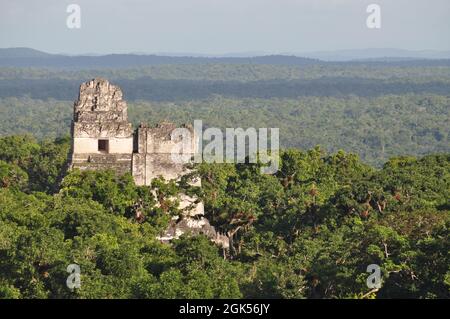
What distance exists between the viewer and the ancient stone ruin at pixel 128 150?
40656mm

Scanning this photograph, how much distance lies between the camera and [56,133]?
14038 cm

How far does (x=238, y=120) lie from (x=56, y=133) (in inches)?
1197

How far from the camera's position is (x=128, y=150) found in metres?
41.1

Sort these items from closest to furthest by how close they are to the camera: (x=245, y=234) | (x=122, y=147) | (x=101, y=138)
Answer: (x=245, y=234) < (x=101, y=138) < (x=122, y=147)

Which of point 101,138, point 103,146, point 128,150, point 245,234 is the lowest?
point 245,234

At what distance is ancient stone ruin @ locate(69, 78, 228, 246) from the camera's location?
4066 cm

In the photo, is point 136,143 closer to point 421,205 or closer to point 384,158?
point 421,205

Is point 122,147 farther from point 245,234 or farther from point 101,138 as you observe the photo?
point 245,234

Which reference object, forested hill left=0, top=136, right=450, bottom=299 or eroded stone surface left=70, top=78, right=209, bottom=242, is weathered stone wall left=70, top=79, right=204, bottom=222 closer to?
eroded stone surface left=70, top=78, right=209, bottom=242

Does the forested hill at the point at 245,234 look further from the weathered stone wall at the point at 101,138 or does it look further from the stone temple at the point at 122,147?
the weathered stone wall at the point at 101,138

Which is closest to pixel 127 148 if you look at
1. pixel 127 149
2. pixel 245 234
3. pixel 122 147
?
pixel 127 149

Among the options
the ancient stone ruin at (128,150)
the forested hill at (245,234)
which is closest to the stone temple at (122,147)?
the ancient stone ruin at (128,150)

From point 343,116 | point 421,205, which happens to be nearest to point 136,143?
point 421,205

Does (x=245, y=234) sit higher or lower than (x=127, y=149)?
lower
